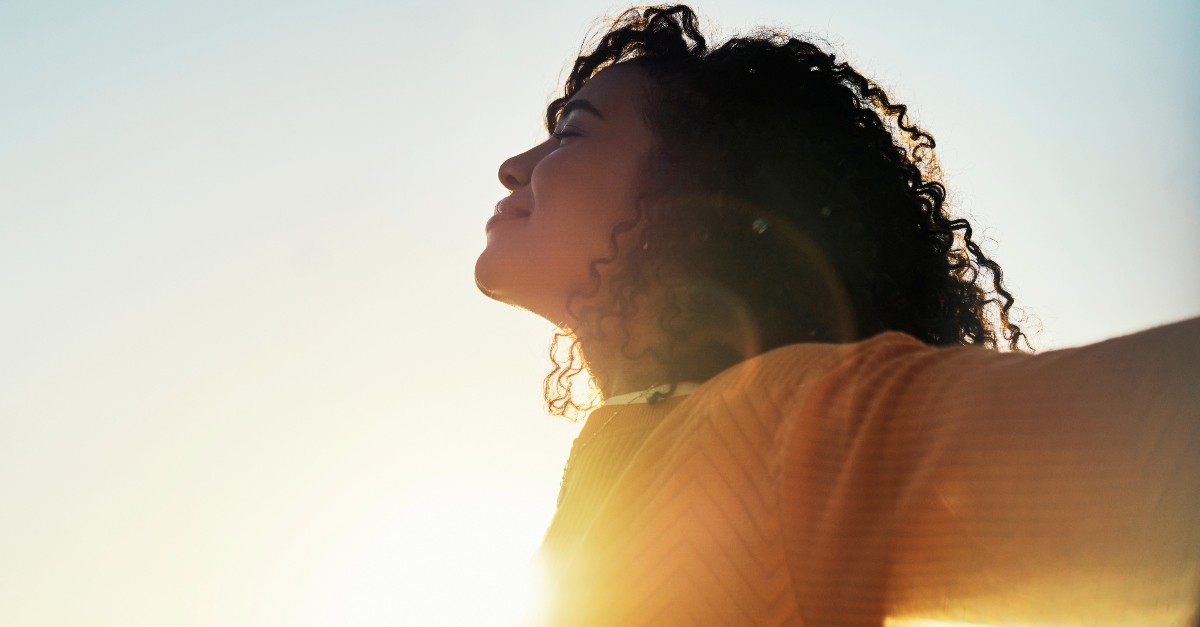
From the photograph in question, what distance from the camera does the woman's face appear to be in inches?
73.2

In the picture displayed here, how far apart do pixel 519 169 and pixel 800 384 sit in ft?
3.73

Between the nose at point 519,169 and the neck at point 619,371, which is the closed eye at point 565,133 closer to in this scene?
the nose at point 519,169

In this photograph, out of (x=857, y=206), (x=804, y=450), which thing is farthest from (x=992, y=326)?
(x=804, y=450)

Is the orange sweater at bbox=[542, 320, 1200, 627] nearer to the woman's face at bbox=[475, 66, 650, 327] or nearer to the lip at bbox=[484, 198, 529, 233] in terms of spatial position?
the woman's face at bbox=[475, 66, 650, 327]

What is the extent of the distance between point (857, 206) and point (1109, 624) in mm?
1105

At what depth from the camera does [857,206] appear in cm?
171

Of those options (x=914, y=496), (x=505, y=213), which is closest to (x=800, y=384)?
(x=914, y=496)

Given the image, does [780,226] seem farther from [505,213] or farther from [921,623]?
[921,623]

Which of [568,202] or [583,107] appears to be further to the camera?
[583,107]

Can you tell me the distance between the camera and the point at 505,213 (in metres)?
2.00

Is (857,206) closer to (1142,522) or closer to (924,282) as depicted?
(924,282)

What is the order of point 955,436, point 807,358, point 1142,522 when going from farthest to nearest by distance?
point 807,358
point 955,436
point 1142,522

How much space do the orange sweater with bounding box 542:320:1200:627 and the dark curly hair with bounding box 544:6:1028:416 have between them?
15.1 inches

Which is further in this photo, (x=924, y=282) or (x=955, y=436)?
(x=924, y=282)
